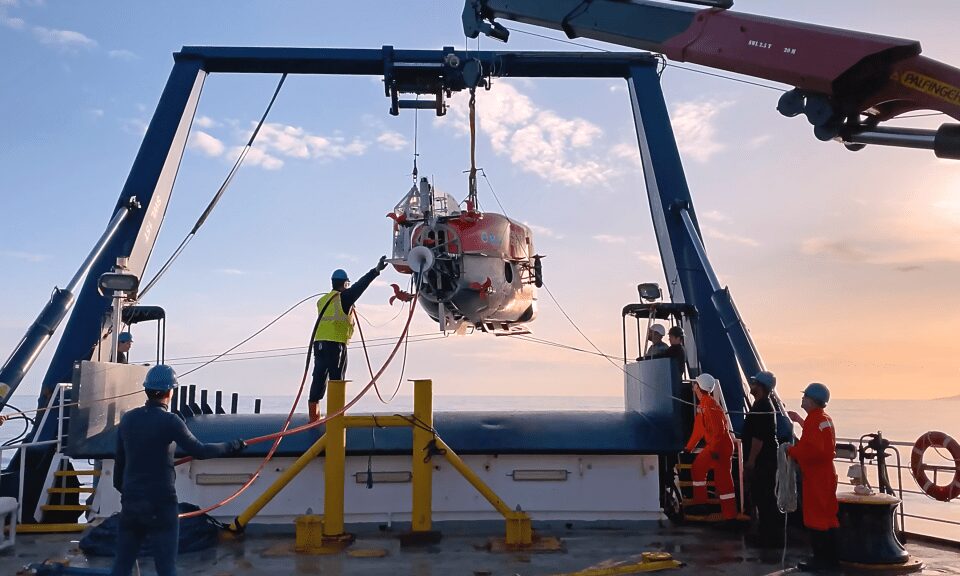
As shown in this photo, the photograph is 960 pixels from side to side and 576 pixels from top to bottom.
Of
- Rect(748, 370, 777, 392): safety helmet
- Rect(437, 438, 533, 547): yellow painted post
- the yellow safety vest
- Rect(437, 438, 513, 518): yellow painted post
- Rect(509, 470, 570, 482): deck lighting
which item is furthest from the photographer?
the yellow safety vest

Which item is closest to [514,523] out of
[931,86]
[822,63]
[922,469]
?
[922,469]

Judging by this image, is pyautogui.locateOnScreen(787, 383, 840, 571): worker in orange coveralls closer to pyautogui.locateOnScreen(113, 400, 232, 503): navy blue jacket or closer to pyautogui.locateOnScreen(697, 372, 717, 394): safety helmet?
pyautogui.locateOnScreen(697, 372, 717, 394): safety helmet

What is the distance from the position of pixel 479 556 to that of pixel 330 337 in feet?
11.3

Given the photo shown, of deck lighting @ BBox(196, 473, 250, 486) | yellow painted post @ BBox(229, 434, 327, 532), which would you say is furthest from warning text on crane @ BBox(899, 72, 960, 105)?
deck lighting @ BBox(196, 473, 250, 486)

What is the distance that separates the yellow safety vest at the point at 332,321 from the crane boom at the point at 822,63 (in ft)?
14.4

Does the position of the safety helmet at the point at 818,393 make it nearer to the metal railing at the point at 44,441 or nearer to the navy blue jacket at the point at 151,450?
the navy blue jacket at the point at 151,450

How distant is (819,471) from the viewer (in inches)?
267

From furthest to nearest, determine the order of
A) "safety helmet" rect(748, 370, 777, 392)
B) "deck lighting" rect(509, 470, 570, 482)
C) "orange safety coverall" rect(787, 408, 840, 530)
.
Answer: "deck lighting" rect(509, 470, 570, 482) < "safety helmet" rect(748, 370, 777, 392) < "orange safety coverall" rect(787, 408, 840, 530)

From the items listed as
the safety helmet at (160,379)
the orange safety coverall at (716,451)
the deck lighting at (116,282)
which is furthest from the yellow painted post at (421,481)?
the deck lighting at (116,282)

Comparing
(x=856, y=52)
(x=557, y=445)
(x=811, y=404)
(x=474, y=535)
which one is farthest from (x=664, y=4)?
(x=474, y=535)

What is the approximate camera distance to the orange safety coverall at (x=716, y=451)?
8.70 meters

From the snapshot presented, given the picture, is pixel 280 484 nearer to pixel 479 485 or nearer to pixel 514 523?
pixel 479 485

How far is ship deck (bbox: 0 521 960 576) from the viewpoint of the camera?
6.71m

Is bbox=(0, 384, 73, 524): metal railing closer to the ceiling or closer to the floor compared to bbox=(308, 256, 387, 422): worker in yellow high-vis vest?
closer to the floor
